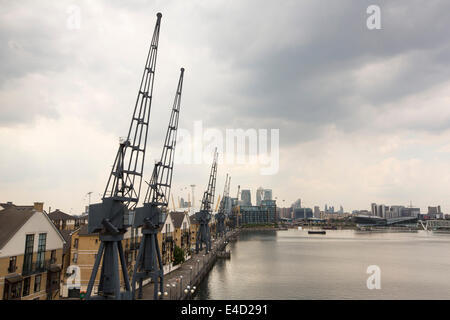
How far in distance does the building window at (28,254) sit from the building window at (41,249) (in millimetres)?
859

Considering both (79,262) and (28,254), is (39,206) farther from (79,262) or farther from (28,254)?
(79,262)

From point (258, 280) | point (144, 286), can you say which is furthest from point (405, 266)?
point (144, 286)

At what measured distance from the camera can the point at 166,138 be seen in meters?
41.1

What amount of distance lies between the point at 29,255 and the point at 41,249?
1391 mm

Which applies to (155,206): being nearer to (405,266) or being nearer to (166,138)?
(166,138)

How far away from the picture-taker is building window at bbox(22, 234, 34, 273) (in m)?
21.4

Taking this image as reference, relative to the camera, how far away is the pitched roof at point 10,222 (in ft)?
66.8

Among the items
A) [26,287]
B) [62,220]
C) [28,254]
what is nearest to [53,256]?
[28,254]

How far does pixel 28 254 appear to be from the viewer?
21953 millimetres

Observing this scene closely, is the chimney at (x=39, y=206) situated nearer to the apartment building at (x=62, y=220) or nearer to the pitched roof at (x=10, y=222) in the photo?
the pitched roof at (x=10, y=222)

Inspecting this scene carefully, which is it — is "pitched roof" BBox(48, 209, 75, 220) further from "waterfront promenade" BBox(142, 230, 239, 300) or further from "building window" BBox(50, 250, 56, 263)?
"building window" BBox(50, 250, 56, 263)

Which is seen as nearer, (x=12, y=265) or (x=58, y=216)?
(x=12, y=265)

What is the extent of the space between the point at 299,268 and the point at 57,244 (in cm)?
4486
